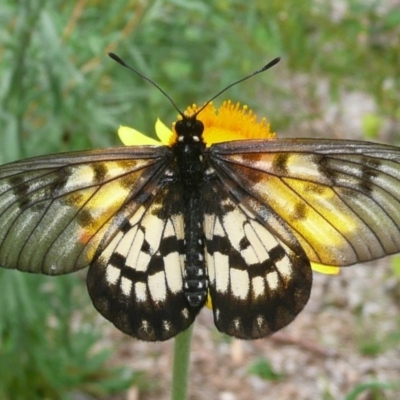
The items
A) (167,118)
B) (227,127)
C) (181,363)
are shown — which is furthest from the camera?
(167,118)

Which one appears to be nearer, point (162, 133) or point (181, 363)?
point (181, 363)

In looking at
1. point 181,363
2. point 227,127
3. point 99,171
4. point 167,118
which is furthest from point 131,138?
point 167,118

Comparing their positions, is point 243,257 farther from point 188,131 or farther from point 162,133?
point 162,133

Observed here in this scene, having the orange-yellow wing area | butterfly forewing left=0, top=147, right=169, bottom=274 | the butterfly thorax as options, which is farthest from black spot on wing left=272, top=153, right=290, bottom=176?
butterfly forewing left=0, top=147, right=169, bottom=274

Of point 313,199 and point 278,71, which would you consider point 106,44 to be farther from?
point 278,71

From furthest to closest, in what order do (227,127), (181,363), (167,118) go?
1. (167,118)
2. (227,127)
3. (181,363)

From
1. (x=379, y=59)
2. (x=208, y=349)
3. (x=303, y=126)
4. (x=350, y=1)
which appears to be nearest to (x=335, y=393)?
(x=208, y=349)

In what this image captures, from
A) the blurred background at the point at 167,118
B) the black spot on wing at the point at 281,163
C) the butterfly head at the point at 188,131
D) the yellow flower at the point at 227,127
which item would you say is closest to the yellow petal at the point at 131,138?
the yellow flower at the point at 227,127

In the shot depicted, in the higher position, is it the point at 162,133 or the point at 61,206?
the point at 162,133
